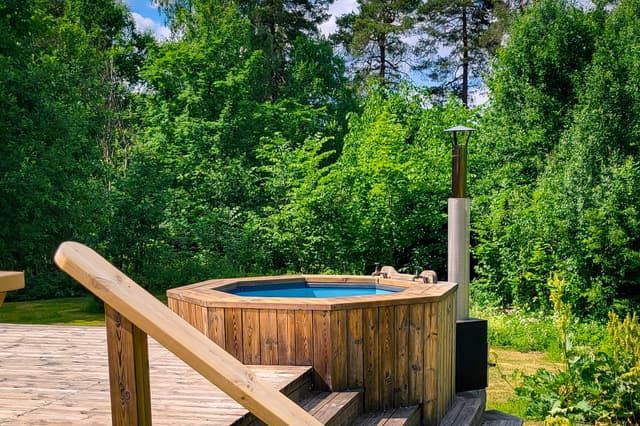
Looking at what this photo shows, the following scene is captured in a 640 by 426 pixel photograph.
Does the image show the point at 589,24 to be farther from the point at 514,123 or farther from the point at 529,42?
the point at 514,123

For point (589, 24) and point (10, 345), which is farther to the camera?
point (589, 24)

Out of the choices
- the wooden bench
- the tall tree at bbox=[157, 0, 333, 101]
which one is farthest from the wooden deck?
the tall tree at bbox=[157, 0, 333, 101]

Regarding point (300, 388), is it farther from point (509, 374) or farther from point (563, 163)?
point (563, 163)

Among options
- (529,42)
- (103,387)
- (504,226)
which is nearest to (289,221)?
(504,226)

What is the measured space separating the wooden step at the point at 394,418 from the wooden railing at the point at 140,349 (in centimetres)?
294

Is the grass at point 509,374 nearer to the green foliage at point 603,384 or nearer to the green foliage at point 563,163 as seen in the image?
the green foliage at point 603,384

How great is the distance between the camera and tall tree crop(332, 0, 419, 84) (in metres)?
16.8

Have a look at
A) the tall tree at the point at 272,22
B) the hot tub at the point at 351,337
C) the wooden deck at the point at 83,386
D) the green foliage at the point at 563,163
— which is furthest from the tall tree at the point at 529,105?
the wooden deck at the point at 83,386

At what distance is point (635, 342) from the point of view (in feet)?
14.9

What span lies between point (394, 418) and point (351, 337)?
1.93 feet

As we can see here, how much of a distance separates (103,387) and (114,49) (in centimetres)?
1412

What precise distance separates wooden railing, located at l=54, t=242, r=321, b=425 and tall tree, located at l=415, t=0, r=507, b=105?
16.3 meters

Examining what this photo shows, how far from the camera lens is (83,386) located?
335 cm

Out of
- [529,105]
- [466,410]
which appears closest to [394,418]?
[466,410]
